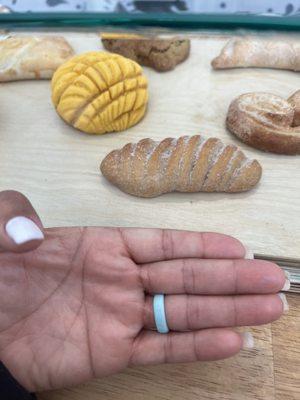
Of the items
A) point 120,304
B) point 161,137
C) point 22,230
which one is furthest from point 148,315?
point 161,137

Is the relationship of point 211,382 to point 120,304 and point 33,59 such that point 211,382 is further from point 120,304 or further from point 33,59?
point 33,59

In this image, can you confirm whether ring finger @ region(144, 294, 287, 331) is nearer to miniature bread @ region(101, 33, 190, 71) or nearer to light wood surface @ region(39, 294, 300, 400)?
light wood surface @ region(39, 294, 300, 400)

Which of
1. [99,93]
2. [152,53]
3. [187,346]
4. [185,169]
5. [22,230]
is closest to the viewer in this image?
[22,230]

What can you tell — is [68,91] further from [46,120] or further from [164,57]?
[164,57]

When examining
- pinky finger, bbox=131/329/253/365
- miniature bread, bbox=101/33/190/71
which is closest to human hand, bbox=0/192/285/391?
pinky finger, bbox=131/329/253/365

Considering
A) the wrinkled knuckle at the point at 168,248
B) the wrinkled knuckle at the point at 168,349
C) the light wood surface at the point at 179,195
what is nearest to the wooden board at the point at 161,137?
the light wood surface at the point at 179,195

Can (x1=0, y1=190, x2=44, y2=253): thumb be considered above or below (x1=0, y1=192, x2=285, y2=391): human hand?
above
